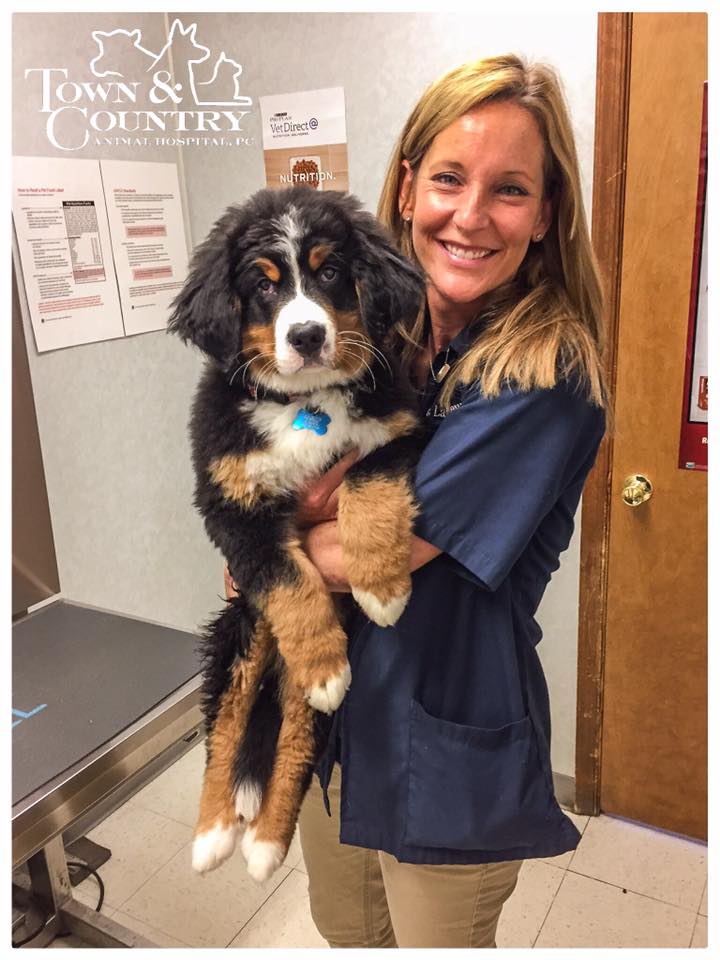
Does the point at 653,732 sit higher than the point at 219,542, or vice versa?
the point at 219,542

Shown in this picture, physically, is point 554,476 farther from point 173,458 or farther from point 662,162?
point 173,458

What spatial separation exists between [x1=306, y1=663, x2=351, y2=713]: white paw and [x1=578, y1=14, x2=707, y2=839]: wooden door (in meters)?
0.93

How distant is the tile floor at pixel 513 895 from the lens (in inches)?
79.9

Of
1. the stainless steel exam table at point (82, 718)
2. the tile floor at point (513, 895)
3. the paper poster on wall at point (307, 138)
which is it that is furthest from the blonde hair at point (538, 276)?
the tile floor at point (513, 895)

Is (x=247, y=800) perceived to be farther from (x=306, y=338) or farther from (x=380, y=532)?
(x=306, y=338)

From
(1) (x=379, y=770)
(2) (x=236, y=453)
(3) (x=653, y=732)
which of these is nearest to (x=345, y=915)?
(1) (x=379, y=770)

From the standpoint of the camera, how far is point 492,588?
1.09m

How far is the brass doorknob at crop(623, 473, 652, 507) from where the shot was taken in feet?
7.09

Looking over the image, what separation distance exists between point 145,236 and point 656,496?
182 cm

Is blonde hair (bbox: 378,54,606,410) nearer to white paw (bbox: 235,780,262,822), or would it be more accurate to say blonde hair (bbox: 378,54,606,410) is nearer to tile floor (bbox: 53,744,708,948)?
white paw (bbox: 235,780,262,822)

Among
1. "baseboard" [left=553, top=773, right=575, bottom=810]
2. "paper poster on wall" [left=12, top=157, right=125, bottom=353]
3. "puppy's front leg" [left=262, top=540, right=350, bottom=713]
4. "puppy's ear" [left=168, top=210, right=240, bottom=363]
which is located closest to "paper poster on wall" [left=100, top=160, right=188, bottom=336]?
"paper poster on wall" [left=12, top=157, right=125, bottom=353]

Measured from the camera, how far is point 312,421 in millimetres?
1227

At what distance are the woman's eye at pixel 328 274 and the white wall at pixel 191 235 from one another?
120 centimetres

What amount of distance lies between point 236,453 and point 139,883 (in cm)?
172
